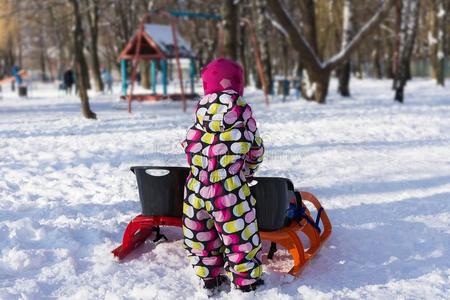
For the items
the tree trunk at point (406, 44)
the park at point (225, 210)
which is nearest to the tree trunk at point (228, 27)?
the tree trunk at point (406, 44)

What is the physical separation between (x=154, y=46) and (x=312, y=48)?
19.2 feet

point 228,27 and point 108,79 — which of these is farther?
point 108,79

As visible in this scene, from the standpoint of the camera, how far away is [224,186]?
343 cm

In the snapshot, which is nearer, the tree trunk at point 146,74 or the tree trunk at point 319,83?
the tree trunk at point 319,83

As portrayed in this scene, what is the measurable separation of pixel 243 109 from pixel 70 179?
3.90 meters

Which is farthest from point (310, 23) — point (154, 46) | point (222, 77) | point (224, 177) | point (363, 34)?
point (224, 177)

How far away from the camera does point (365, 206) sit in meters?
5.61

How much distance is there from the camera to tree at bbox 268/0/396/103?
16000 millimetres

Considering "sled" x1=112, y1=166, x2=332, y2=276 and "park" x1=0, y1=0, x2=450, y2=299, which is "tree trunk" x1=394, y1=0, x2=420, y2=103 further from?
"sled" x1=112, y1=166, x2=332, y2=276

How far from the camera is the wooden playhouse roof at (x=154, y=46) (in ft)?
65.0

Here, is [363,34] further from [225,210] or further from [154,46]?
[225,210]

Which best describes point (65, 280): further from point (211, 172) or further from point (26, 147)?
point (26, 147)

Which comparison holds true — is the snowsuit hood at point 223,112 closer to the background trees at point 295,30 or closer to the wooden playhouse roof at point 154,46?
the background trees at point 295,30

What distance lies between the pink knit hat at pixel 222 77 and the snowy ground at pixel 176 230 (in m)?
1.33
